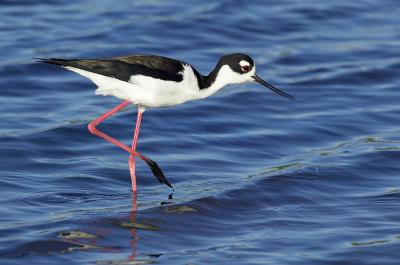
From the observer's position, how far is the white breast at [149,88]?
11.1 m

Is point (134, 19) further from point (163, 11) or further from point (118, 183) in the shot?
point (118, 183)

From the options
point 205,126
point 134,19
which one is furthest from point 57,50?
point 205,126

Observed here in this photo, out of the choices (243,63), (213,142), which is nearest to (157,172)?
(243,63)

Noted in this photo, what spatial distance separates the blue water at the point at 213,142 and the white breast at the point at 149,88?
104 centimetres

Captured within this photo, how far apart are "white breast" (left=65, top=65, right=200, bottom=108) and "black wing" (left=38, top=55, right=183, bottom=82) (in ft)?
0.17

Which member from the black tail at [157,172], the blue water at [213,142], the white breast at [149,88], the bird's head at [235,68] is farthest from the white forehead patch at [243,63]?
the black tail at [157,172]

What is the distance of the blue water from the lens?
10.1 meters

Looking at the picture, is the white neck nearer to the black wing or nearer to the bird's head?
the bird's head

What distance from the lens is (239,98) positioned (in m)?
15.9

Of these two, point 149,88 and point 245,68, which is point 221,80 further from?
point 149,88

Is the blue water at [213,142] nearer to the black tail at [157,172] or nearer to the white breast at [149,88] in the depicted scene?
the black tail at [157,172]

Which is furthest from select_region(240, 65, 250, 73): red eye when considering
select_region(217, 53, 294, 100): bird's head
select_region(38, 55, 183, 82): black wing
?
select_region(38, 55, 183, 82): black wing

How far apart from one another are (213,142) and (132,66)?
2.96 metres

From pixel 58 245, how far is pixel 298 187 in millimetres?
3289
